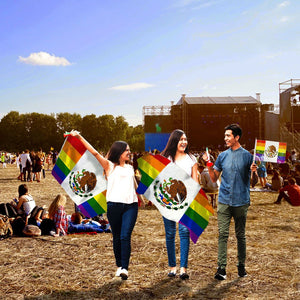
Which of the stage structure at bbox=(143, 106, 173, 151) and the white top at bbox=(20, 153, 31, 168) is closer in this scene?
the white top at bbox=(20, 153, 31, 168)

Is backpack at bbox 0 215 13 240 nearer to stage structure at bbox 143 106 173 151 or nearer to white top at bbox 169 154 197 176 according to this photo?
white top at bbox 169 154 197 176

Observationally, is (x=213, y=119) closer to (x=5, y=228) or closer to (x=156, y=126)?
(x=156, y=126)

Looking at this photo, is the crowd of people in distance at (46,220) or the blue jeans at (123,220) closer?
the blue jeans at (123,220)

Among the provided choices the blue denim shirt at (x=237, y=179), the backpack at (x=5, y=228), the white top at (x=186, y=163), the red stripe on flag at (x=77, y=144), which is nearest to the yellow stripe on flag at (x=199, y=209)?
the blue denim shirt at (x=237, y=179)

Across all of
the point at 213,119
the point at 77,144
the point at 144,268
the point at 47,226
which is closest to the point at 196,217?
the point at 144,268

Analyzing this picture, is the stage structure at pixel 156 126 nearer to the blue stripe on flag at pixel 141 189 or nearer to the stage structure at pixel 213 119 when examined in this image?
the stage structure at pixel 213 119

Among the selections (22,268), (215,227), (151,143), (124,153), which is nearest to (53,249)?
(22,268)

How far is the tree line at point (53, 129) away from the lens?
95.9m

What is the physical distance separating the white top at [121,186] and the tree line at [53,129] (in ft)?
294

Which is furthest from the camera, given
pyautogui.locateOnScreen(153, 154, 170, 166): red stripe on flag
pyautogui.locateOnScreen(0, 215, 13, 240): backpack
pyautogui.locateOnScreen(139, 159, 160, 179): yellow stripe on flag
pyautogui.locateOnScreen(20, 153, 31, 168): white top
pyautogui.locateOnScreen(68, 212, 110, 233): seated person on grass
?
pyautogui.locateOnScreen(20, 153, 31, 168): white top

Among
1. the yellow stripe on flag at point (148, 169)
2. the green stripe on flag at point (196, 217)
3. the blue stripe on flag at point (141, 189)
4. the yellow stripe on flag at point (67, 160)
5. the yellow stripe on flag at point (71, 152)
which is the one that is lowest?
the green stripe on flag at point (196, 217)

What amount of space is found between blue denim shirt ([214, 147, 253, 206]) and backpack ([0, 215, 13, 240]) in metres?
4.98

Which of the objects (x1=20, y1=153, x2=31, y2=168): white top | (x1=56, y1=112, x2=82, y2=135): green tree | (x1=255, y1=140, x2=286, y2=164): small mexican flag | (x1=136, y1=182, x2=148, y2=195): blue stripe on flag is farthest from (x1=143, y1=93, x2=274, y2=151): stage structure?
(x1=56, y1=112, x2=82, y2=135): green tree

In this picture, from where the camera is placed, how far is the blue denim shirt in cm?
504
